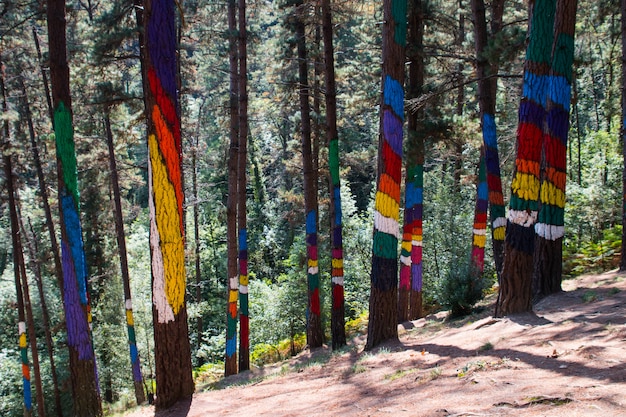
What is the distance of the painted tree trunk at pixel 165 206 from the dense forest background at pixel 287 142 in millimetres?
5157

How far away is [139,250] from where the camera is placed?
31172 mm

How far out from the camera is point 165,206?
5.55m

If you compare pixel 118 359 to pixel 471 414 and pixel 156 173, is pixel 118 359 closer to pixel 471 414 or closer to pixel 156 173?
pixel 156 173

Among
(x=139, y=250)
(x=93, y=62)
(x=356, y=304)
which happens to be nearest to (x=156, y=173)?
(x=93, y=62)

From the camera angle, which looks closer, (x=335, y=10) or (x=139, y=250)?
(x=335, y=10)

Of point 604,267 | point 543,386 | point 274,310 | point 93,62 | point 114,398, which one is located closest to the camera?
point 543,386

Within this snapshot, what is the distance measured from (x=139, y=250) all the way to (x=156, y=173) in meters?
27.3

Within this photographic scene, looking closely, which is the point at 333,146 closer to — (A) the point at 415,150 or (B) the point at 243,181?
(A) the point at 415,150

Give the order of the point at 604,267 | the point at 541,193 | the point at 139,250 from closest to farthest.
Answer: the point at 541,193 < the point at 604,267 < the point at 139,250

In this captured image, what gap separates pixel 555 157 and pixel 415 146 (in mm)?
4191

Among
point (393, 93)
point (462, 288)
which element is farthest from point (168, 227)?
point (462, 288)

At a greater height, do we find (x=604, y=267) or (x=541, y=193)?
(x=541, y=193)

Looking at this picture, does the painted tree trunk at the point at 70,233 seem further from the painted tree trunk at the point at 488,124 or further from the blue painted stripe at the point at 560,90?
the painted tree trunk at the point at 488,124

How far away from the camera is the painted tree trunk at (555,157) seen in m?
7.74
